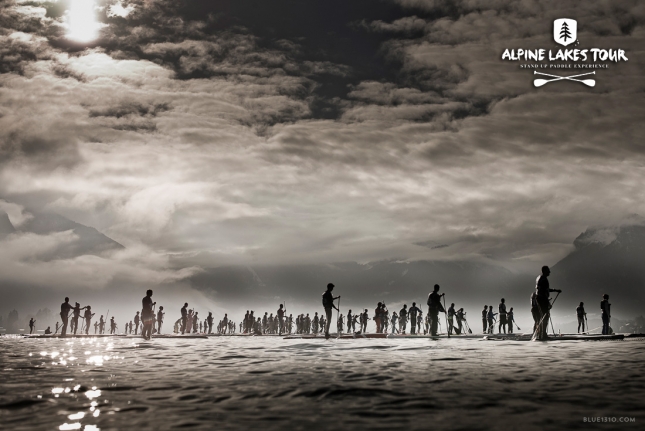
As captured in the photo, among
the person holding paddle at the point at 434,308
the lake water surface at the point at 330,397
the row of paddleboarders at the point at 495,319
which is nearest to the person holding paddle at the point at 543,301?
the person holding paddle at the point at 434,308

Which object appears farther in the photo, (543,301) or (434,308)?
(434,308)

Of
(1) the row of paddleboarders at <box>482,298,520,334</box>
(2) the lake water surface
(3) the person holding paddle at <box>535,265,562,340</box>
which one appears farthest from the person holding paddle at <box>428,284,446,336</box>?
(2) the lake water surface

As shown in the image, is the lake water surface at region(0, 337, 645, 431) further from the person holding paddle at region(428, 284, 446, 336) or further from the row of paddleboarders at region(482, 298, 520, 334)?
the row of paddleboarders at region(482, 298, 520, 334)

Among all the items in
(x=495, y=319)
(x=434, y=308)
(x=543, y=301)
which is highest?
(x=543, y=301)

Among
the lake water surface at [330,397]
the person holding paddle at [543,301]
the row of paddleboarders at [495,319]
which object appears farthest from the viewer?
the row of paddleboarders at [495,319]

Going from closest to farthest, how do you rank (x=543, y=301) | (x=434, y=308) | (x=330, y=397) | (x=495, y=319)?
(x=330, y=397), (x=543, y=301), (x=434, y=308), (x=495, y=319)

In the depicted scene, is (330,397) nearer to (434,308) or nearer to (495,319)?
(434,308)

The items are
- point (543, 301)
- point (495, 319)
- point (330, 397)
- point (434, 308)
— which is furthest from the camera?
point (495, 319)

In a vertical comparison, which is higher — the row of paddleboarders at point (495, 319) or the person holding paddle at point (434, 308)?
the person holding paddle at point (434, 308)

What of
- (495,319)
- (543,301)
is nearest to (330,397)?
(543,301)

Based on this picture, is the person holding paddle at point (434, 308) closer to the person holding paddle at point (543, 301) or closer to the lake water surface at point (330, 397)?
the person holding paddle at point (543, 301)

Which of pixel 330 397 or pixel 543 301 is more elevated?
pixel 543 301

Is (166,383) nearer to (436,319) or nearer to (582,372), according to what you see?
(582,372)

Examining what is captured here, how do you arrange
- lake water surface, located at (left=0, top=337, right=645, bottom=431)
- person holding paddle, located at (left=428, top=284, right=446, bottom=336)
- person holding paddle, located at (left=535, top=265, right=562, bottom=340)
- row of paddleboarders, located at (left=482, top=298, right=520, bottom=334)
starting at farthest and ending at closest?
row of paddleboarders, located at (left=482, top=298, right=520, bottom=334), person holding paddle, located at (left=428, top=284, right=446, bottom=336), person holding paddle, located at (left=535, top=265, right=562, bottom=340), lake water surface, located at (left=0, top=337, right=645, bottom=431)
